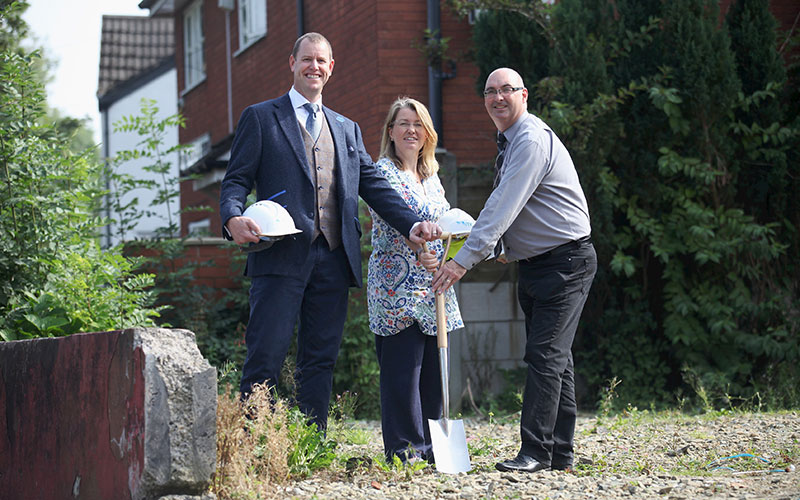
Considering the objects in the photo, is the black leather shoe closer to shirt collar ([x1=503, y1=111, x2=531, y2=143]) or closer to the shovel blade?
the shovel blade

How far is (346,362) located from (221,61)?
26.9ft

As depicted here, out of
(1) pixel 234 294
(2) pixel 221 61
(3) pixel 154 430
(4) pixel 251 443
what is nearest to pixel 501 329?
(1) pixel 234 294

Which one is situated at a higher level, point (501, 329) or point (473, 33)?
point (473, 33)

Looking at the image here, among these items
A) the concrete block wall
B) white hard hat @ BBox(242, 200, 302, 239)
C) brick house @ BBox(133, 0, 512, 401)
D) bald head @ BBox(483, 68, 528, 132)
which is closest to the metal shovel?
bald head @ BBox(483, 68, 528, 132)

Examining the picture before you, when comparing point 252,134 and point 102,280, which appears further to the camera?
point 102,280

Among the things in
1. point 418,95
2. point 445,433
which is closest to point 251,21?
point 418,95

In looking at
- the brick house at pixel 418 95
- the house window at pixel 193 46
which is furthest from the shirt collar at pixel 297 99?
the house window at pixel 193 46

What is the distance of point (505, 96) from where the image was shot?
13.9ft

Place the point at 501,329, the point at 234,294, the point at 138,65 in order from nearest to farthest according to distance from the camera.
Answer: the point at 234,294
the point at 501,329
the point at 138,65

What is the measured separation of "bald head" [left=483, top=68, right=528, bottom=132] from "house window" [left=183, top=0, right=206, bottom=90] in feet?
38.4

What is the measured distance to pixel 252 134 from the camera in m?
4.32

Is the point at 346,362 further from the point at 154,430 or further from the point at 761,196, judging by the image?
the point at 154,430

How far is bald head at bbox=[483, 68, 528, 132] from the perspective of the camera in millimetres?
4250

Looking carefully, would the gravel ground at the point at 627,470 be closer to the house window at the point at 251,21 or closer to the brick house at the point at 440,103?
the brick house at the point at 440,103
